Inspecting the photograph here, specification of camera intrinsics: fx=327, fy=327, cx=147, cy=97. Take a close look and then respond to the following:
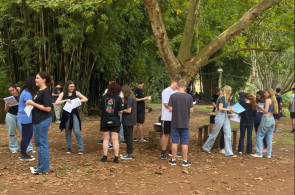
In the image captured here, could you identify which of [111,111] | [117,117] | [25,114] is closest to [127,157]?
[117,117]

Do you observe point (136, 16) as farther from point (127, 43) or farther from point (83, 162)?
point (83, 162)

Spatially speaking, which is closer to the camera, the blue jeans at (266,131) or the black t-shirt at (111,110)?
the black t-shirt at (111,110)

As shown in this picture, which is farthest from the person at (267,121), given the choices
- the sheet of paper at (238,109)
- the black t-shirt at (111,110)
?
the black t-shirt at (111,110)

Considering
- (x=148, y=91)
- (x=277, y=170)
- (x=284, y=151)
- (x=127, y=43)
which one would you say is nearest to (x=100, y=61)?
(x=127, y=43)

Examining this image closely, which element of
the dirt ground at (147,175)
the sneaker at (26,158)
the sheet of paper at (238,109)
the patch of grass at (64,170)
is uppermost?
the sheet of paper at (238,109)

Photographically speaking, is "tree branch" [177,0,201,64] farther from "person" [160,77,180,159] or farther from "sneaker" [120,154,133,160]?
"sneaker" [120,154,133,160]

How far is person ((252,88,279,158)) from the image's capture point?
7.32 m

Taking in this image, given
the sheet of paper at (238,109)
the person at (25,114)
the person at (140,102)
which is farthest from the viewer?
the person at (140,102)

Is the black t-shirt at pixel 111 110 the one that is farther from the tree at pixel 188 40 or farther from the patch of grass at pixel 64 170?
the tree at pixel 188 40

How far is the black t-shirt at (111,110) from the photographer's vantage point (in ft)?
20.1

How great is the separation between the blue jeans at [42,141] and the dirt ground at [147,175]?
0.18 meters

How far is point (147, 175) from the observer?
5.57 m

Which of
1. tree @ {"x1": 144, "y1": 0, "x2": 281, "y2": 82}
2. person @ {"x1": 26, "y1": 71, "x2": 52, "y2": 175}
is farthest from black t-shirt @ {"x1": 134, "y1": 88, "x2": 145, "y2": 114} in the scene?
person @ {"x1": 26, "y1": 71, "x2": 52, "y2": 175}

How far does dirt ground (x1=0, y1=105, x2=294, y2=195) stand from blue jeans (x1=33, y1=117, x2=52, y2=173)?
18 centimetres
